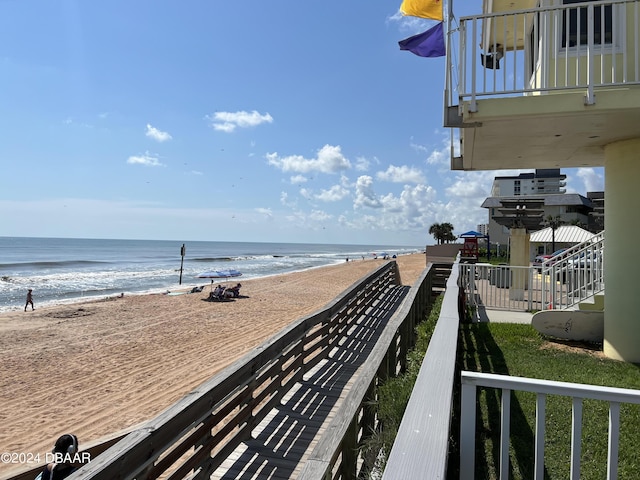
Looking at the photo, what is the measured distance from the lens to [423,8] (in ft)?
23.1

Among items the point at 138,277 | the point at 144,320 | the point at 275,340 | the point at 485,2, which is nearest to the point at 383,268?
the point at 485,2

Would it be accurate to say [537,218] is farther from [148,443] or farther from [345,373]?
[148,443]

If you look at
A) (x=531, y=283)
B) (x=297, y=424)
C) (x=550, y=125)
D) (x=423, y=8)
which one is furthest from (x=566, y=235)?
(x=297, y=424)

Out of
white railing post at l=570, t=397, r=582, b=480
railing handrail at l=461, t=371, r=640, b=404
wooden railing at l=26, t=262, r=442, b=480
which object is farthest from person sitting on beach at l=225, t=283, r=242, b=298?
white railing post at l=570, t=397, r=582, b=480

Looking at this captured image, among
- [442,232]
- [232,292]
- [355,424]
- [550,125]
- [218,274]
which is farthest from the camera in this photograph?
[442,232]

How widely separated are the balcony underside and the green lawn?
317cm

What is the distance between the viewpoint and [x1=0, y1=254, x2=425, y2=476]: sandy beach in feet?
23.3

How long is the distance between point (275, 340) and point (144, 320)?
1355cm

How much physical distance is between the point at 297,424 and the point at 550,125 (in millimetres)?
4835

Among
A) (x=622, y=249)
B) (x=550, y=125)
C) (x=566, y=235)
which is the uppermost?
(x=550, y=125)

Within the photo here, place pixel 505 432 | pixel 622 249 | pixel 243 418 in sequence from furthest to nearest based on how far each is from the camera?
1. pixel 622 249
2. pixel 243 418
3. pixel 505 432

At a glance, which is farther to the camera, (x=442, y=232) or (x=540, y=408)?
(x=442, y=232)

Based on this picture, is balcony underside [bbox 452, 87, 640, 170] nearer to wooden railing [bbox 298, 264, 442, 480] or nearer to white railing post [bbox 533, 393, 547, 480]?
wooden railing [bbox 298, 264, 442, 480]

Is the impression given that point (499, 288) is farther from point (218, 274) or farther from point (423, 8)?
point (218, 274)
